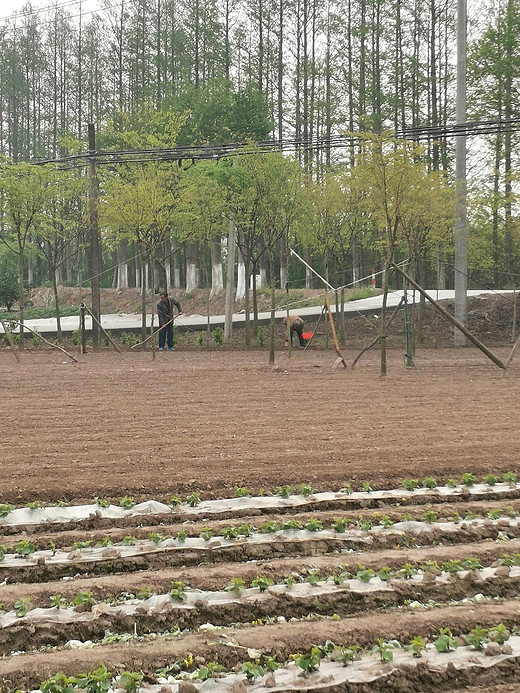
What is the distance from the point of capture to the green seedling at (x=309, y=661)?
170 inches

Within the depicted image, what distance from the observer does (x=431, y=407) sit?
45.0 ft

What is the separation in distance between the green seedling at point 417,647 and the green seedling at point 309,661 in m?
0.48

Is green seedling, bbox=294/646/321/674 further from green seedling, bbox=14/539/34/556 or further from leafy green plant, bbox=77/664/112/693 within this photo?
green seedling, bbox=14/539/34/556

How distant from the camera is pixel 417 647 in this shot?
4.52 m

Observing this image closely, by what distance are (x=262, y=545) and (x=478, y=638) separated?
212 cm

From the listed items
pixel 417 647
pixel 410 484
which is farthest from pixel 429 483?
pixel 417 647

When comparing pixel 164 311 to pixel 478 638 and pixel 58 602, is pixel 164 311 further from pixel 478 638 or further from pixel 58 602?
pixel 478 638

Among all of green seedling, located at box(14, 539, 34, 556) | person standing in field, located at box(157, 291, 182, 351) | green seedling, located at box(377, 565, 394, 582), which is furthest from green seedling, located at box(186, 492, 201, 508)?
person standing in field, located at box(157, 291, 182, 351)

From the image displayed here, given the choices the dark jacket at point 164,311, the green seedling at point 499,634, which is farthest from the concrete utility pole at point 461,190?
the green seedling at point 499,634

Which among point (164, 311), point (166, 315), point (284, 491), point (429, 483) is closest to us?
point (284, 491)

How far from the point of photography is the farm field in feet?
14.6

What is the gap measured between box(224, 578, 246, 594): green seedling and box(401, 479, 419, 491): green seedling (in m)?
3.21

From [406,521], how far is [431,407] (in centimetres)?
683

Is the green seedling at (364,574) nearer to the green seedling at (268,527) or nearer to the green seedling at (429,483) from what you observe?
the green seedling at (268,527)
